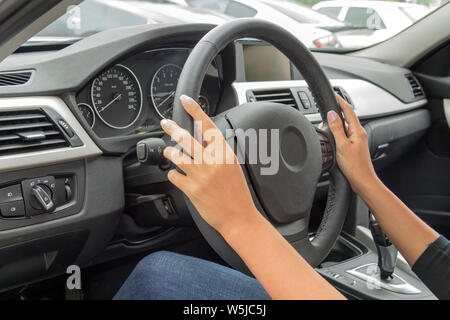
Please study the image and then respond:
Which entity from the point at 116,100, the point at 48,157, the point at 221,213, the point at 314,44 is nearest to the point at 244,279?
the point at 221,213

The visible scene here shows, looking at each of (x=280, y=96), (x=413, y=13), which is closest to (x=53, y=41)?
(x=280, y=96)

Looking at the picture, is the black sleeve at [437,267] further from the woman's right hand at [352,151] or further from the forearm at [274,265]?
the forearm at [274,265]

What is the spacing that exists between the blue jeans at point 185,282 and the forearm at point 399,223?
327mm

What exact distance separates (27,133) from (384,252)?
1069 millimetres

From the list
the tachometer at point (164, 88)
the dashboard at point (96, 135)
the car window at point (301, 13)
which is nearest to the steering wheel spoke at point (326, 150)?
the dashboard at point (96, 135)

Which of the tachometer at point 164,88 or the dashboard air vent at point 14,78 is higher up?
the dashboard air vent at point 14,78

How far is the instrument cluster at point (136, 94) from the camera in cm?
140

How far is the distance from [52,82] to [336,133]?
0.68 meters

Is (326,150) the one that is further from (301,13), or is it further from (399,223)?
(301,13)

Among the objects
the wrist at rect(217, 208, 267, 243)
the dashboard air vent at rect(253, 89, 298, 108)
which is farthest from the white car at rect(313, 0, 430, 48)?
Answer: the wrist at rect(217, 208, 267, 243)

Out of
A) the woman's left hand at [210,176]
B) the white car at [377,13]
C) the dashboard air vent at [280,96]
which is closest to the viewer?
the woman's left hand at [210,176]

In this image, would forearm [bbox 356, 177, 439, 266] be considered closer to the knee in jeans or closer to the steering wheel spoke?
the steering wheel spoke

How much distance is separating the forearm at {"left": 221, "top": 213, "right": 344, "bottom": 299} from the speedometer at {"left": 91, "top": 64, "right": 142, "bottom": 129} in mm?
705
